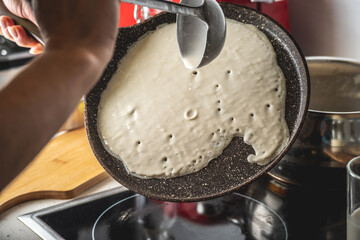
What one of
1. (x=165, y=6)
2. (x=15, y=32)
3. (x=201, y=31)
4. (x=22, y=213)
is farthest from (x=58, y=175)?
(x=165, y=6)

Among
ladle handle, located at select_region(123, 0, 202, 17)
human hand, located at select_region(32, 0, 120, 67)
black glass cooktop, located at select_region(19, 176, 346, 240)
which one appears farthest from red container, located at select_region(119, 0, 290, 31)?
human hand, located at select_region(32, 0, 120, 67)

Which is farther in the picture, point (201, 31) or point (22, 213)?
point (22, 213)

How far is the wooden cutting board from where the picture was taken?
91cm

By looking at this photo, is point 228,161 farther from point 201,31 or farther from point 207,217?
point 201,31

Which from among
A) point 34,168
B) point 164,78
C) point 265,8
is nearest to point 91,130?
point 164,78

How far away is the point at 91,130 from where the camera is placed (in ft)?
2.65

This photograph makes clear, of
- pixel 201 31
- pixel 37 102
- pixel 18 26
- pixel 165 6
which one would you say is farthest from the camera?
pixel 18 26

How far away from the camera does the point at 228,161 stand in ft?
2.58

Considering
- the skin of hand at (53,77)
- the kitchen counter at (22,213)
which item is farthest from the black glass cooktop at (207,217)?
A: the skin of hand at (53,77)

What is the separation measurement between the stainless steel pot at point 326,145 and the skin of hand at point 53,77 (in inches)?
20.4

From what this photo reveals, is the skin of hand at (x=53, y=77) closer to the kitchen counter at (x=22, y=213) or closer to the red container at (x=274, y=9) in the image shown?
the kitchen counter at (x=22, y=213)

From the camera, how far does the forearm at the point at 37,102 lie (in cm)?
32

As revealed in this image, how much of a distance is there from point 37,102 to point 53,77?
25mm

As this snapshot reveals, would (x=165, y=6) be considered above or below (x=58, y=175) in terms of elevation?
above
